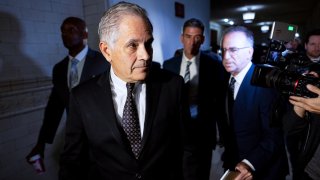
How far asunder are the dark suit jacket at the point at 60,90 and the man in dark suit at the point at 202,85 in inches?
29.7

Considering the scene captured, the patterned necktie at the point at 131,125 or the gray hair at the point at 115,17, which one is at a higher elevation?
the gray hair at the point at 115,17

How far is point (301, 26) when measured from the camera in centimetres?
1588

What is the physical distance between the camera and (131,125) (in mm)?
1047

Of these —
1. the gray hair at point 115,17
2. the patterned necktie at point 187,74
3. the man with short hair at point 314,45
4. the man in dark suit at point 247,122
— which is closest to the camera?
the gray hair at point 115,17

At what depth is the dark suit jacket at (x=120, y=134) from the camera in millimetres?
1042

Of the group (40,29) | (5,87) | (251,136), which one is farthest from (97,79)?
(40,29)

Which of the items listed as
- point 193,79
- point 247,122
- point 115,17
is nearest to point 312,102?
point 247,122

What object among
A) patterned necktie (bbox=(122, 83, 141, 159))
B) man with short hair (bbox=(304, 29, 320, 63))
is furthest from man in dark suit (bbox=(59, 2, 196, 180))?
man with short hair (bbox=(304, 29, 320, 63))

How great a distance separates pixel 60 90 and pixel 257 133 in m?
1.60

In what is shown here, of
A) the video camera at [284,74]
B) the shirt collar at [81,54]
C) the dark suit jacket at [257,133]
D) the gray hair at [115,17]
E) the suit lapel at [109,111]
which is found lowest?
the dark suit jacket at [257,133]

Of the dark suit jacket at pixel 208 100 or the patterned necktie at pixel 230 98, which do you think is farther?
the dark suit jacket at pixel 208 100

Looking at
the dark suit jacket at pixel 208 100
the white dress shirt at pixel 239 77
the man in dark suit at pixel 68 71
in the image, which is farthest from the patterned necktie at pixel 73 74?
the white dress shirt at pixel 239 77

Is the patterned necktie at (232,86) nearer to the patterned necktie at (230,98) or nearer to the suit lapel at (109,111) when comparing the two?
the patterned necktie at (230,98)

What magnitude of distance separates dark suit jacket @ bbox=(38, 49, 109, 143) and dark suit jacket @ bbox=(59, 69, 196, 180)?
0.85 meters
